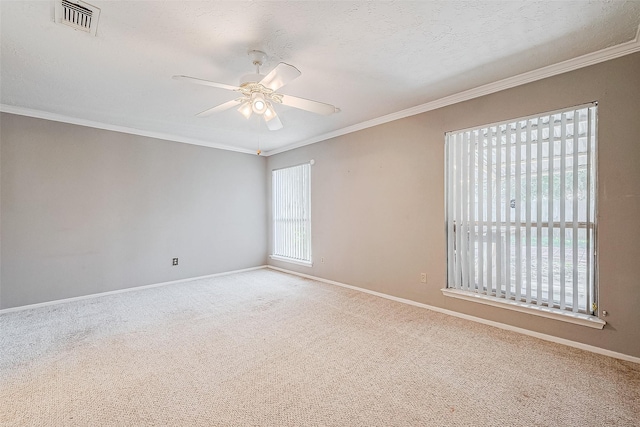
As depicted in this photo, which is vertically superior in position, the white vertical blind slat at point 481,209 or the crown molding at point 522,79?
the crown molding at point 522,79

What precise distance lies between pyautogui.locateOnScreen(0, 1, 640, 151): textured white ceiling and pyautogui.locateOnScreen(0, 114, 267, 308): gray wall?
71 centimetres

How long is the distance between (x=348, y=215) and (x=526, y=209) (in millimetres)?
2335

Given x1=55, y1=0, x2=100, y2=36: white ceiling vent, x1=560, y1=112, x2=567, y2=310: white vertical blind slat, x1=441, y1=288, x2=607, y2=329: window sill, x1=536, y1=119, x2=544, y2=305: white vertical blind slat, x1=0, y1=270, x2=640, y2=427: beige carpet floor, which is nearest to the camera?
x1=0, y1=270, x2=640, y2=427: beige carpet floor

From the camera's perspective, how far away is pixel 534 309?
2631mm

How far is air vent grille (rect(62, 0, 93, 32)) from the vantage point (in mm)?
1785

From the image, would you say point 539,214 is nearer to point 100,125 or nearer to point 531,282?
point 531,282

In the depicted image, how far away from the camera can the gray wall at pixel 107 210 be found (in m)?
3.55

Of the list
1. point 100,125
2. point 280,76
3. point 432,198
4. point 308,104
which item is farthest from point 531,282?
point 100,125

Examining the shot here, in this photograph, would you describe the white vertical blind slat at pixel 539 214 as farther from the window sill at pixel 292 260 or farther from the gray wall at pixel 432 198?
the window sill at pixel 292 260

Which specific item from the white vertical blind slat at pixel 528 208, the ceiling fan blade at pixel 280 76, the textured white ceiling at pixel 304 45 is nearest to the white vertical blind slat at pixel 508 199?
the white vertical blind slat at pixel 528 208

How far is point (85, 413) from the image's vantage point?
5.51 feet

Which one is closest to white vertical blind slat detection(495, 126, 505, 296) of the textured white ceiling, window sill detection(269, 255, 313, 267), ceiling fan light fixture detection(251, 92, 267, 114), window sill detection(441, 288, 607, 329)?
window sill detection(441, 288, 607, 329)

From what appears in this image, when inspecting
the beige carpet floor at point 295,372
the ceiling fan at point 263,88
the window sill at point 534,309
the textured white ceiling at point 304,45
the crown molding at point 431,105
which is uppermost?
the textured white ceiling at point 304,45

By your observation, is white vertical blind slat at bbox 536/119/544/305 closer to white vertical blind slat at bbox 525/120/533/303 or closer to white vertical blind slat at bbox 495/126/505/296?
white vertical blind slat at bbox 525/120/533/303
